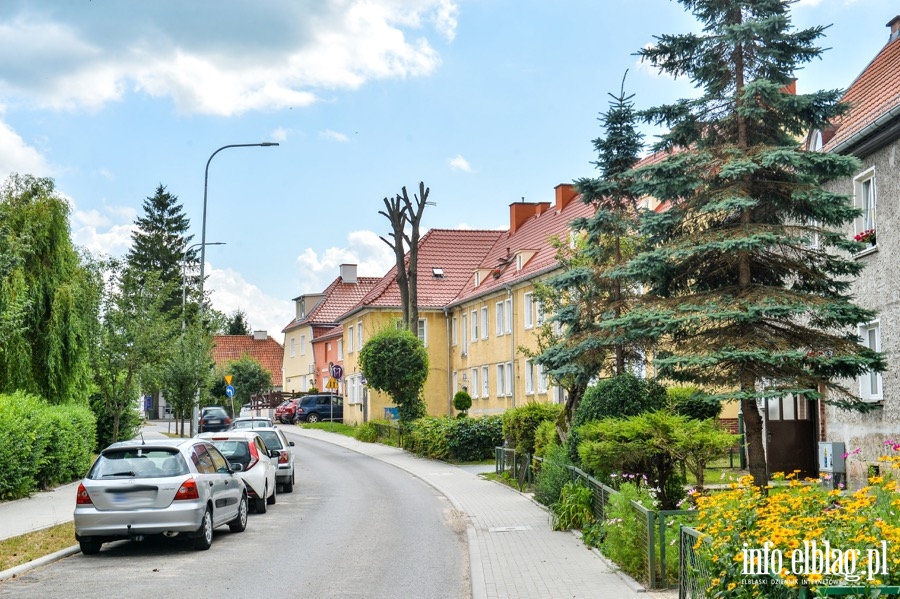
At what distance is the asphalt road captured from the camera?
11281mm

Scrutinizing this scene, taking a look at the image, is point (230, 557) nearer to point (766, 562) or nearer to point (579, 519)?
point (579, 519)

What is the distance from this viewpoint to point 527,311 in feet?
149

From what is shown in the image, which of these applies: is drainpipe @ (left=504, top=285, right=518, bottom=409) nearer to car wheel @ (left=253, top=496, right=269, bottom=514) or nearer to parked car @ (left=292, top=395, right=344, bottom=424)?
parked car @ (left=292, top=395, right=344, bottom=424)

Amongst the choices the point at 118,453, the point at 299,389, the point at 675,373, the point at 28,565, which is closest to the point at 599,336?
the point at 675,373

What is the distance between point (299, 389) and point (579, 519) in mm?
71212

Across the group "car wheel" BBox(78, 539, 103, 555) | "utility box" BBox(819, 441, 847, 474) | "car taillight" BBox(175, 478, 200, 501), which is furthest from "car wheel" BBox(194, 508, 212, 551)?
"utility box" BBox(819, 441, 847, 474)

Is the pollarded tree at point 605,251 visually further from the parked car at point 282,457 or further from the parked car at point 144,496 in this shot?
the parked car at point 144,496

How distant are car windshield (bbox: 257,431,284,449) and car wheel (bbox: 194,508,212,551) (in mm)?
9290

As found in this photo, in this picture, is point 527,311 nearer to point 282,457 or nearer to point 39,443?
point 282,457

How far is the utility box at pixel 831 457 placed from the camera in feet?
69.3

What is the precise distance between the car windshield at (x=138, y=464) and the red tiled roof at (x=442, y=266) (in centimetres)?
4286

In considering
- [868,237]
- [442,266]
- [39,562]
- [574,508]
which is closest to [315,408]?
[442,266]

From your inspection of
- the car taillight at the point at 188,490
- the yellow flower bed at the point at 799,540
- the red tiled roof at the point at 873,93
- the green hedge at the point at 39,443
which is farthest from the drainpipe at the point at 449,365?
the yellow flower bed at the point at 799,540

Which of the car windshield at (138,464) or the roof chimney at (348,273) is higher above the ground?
the roof chimney at (348,273)
